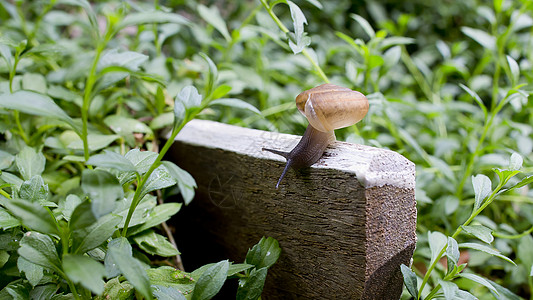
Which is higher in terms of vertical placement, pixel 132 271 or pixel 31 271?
pixel 132 271

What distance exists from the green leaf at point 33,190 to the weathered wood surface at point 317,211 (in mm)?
443

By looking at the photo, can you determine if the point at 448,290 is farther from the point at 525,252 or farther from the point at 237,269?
the point at 525,252

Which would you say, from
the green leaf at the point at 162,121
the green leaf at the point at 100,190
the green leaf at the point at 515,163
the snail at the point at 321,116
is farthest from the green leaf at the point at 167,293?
the green leaf at the point at 515,163

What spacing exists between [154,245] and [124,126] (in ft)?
1.33

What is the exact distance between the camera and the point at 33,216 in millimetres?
630

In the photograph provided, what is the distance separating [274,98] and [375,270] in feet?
3.04

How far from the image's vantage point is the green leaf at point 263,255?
92 cm

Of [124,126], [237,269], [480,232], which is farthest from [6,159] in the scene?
[480,232]

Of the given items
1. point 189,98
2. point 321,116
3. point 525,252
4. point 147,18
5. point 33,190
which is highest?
point 147,18

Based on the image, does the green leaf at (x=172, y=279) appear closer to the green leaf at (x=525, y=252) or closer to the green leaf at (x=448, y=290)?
the green leaf at (x=448, y=290)

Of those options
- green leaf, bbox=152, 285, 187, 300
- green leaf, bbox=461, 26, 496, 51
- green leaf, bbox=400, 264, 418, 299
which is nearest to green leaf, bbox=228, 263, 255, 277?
green leaf, bbox=152, 285, 187, 300

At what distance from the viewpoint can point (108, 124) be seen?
1212mm

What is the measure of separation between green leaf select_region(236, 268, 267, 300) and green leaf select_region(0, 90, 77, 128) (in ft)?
1.59

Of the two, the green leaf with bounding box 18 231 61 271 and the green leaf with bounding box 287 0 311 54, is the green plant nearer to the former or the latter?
the green leaf with bounding box 18 231 61 271
